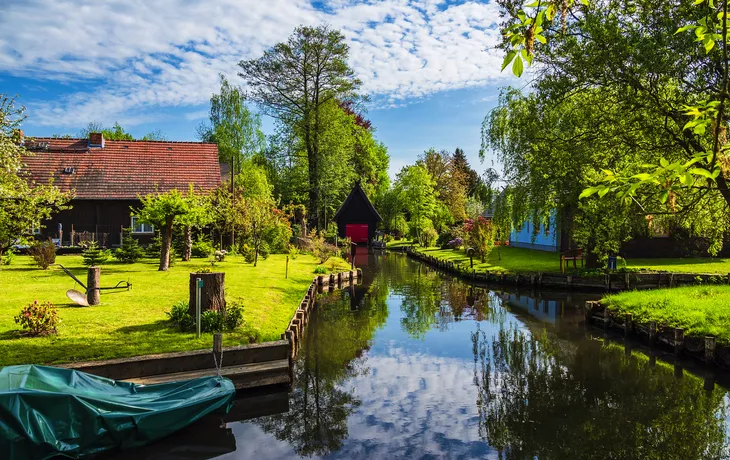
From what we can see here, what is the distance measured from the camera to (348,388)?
981 centimetres

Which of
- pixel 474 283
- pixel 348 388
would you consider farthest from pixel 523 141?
→ pixel 348 388

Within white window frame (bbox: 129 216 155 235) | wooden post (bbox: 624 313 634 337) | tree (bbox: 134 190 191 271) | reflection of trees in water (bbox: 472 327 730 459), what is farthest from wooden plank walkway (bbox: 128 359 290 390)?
white window frame (bbox: 129 216 155 235)

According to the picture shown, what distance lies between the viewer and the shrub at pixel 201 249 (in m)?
24.4

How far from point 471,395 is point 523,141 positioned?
14318mm

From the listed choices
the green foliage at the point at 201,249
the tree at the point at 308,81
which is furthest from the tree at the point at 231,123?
the green foliage at the point at 201,249

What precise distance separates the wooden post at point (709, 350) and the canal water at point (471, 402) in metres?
0.45

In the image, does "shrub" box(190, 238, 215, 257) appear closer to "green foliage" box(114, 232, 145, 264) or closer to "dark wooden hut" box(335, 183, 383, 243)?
"green foliage" box(114, 232, 145, 264)

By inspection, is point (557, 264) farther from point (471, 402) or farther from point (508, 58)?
point (508, 58)

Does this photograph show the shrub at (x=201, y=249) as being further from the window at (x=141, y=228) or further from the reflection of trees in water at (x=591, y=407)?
the reflection of trees in water at (x=591, y=407)

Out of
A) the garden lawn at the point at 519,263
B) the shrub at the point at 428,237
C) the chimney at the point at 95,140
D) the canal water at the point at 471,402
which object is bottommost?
the canal water at the point at 471,402

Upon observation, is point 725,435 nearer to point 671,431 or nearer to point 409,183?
point 671,431

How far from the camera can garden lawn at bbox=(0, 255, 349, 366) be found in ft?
29.7

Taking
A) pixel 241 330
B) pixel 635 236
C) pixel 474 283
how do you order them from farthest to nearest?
pixel 635 236
pixel 474 283
pixel 241 330

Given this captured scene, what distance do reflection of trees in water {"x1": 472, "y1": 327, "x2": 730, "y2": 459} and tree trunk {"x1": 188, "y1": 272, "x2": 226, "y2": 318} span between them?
595 centimetres
